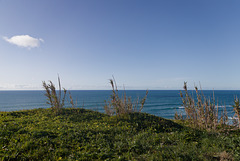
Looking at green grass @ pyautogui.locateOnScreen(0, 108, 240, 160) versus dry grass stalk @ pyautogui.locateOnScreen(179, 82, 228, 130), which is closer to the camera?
green grass @ pyautogui.locateOnScreen(0, 108, 240, 160)

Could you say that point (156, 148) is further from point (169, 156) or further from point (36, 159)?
point (36, 159)

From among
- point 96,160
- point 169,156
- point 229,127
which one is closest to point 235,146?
point 169,156

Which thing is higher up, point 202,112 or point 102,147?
point 202,112

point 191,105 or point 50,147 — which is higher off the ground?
point 191,105

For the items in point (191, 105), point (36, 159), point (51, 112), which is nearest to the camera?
point (36, 159)

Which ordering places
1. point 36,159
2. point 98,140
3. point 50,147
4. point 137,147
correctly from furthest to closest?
point 98,140
point 137,147
point 50,147
point 36,159

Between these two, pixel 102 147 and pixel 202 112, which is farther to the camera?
pixel 202 112

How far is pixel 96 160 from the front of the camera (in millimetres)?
3879

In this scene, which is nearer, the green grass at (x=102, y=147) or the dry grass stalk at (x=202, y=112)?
the green grass at (x=102, y=147)

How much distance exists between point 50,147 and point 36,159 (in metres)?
0.55

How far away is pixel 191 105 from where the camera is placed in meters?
7.66

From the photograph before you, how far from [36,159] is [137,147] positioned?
2.91m

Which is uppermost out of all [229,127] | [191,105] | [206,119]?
[191,105]

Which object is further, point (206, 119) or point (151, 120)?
point (151, 120)
